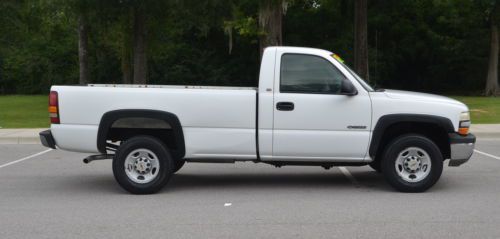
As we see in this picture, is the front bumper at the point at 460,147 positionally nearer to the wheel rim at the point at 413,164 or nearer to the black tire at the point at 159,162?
the wheel rim at the point at 413,164

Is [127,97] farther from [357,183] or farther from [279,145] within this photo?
[357,183]

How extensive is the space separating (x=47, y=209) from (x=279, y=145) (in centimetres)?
297

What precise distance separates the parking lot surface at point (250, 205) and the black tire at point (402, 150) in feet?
0.50

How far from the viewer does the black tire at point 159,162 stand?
314 inches

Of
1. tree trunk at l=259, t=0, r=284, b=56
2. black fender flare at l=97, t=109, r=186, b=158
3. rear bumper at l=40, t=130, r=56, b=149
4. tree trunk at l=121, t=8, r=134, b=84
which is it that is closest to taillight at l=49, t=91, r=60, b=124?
rear bumper at l=40, t=130, r=56, b=149

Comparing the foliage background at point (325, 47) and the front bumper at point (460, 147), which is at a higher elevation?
the foliage background at point (325, 47)

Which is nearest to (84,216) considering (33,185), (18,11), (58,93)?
(58,93)

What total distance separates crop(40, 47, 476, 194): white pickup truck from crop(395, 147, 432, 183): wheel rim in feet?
0.04

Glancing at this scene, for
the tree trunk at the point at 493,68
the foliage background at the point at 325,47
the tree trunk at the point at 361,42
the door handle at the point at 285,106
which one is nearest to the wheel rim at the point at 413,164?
the door handle at the point at 285,106

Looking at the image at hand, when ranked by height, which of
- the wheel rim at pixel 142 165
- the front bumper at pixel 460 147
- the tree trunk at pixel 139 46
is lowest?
the wheel rim at pixel 142 165

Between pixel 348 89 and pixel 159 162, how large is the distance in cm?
265

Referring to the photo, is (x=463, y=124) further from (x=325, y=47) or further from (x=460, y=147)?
(x=325, y=47)

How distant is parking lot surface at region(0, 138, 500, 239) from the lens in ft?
20.2

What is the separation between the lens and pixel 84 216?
686 cm
